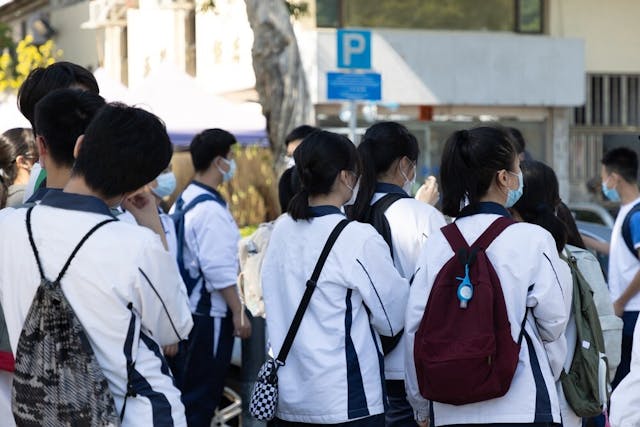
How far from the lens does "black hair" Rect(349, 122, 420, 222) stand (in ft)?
18.1

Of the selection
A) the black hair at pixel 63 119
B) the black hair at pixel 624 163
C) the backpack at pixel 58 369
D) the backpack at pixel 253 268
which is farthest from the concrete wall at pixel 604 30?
the backpack at pixel 58 369

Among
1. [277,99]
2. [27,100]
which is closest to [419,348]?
[27,100]

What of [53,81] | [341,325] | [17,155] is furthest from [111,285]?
[17,155]

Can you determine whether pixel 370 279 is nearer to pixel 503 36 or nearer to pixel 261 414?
pixel 261 414

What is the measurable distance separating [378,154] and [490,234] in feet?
4.17

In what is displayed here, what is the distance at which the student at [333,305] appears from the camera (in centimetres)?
472

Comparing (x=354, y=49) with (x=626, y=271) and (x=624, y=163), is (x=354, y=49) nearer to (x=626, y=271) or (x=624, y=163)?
(x=624, y=163)

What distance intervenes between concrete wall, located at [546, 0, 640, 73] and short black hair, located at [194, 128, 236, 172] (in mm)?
17062

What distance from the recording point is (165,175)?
7766 millimetres

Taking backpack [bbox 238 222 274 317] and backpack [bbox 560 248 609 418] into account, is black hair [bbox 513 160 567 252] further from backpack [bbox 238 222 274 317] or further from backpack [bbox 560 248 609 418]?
backpack [bbox 238 222 274 317]

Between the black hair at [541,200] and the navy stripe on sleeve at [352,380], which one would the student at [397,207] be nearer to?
the black hair at [541,200]

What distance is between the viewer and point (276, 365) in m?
4.84

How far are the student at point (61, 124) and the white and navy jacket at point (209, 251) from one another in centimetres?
380

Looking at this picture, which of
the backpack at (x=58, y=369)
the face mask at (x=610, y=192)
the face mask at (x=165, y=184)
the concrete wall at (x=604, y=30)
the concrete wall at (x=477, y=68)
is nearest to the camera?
the backpack at (x=58, y=369)
